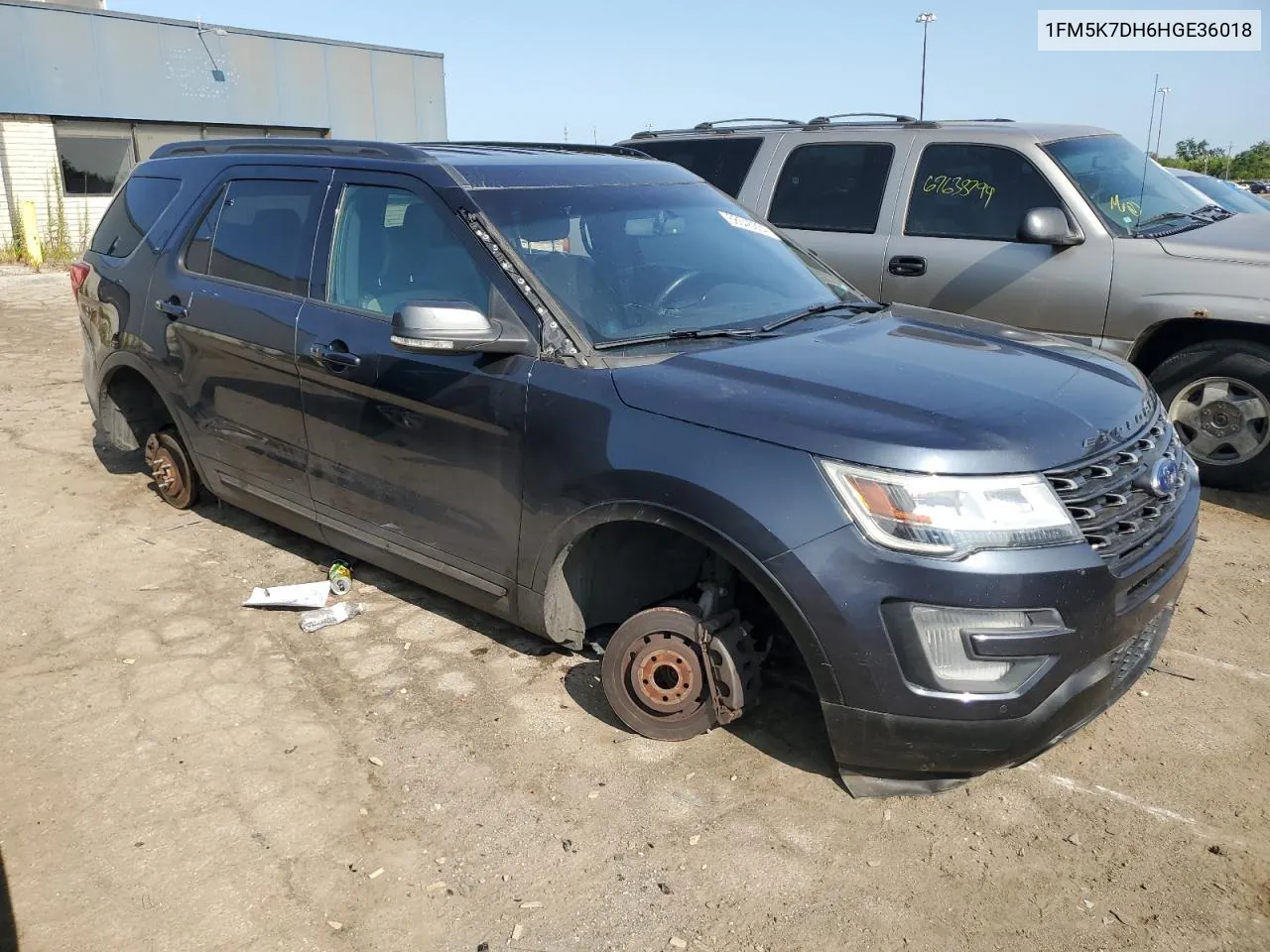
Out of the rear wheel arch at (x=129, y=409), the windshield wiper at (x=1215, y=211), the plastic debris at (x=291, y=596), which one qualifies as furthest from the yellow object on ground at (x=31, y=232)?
the windshield wiper at (x=1215, y=211)

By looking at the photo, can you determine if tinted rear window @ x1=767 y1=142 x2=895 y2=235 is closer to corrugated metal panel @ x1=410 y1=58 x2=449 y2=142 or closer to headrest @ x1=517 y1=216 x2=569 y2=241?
headrest @ x1=517 y1=216 x2=569 y2=241

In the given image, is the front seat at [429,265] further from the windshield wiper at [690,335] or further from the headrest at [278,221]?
the headrest at [278,221]

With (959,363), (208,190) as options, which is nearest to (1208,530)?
(959,363)

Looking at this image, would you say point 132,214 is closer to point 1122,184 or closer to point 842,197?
point 842,197

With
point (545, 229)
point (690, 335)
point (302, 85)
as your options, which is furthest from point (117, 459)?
point (302, 85)

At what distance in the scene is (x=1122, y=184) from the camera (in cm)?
623

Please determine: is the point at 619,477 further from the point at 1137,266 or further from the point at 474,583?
the point at 1137,266

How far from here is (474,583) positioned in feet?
12.2

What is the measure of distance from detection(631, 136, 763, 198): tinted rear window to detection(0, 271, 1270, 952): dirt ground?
403 cm

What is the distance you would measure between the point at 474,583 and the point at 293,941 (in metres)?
1.41

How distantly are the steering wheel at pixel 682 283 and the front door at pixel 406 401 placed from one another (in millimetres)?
578


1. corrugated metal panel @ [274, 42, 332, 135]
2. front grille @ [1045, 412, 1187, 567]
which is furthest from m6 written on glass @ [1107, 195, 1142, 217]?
corrugated metal panel @ [274, 42, 332, 135]

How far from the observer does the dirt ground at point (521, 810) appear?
2.61 meters

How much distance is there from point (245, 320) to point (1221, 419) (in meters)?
5.03
